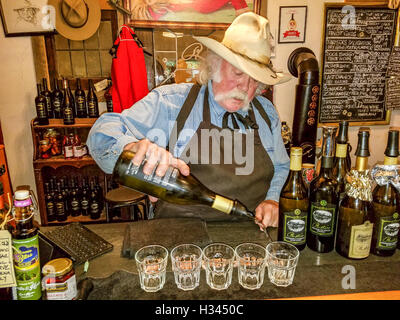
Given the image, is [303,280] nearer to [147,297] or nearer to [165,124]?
[147,297]

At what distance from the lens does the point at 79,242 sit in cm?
117

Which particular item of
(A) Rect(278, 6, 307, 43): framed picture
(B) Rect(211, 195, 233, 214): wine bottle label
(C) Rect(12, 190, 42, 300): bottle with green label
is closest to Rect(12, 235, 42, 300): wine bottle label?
(C) Rect(12, 190, 42, 300): bottle with green label

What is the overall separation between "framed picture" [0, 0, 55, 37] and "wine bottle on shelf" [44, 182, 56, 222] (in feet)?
5.37

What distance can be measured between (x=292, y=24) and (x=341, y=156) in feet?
8.78

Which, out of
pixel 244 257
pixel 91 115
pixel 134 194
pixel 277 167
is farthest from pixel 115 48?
pixel 244 257

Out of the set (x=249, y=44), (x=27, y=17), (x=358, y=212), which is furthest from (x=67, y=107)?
(x=358, y=212)

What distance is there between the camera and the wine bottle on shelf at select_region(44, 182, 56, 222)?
3.38 meters

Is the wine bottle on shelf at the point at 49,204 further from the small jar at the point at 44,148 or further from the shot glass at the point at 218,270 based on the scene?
the shot glass at the point at 218,270

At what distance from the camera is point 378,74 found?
3.51 m

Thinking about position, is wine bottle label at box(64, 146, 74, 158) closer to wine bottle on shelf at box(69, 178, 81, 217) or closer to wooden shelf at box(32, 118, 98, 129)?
wooden shelf at box(32, 118, 98, 129)

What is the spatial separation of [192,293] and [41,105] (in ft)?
9.72

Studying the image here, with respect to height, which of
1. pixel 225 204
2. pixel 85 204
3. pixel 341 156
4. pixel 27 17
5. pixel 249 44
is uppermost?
pixel 27 17

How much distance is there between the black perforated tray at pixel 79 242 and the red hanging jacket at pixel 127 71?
2.10 meters

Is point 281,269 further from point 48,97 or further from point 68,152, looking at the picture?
point 48,97
